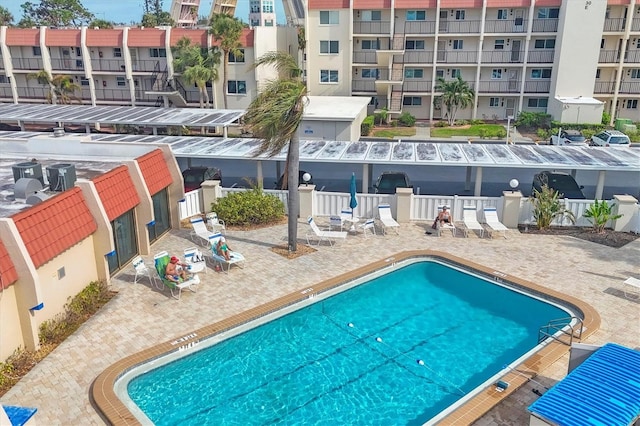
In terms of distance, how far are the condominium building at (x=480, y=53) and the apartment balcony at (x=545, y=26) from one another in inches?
3.3

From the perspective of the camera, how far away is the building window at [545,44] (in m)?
46.4

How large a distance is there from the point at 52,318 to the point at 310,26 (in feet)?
132

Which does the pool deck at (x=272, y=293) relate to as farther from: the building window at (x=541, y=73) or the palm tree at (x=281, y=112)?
the building window at (x=541, y=73)

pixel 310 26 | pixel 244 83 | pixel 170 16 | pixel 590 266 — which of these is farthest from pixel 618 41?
pixel 170 16

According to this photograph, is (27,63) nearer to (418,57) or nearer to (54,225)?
(418,57)

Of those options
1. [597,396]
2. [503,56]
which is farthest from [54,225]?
[503,56]

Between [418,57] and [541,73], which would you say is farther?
[418,57]

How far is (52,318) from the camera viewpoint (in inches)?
528

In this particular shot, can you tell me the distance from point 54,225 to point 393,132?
3424 centimetres

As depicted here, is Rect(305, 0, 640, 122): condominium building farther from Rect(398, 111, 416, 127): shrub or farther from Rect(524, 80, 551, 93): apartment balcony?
Rect(398, 111, 416, 127): shrub

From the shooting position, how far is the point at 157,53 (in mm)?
47875

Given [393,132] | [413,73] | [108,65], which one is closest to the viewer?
[393,132]

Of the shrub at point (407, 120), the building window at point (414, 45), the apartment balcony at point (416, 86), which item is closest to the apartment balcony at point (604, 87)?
the apartment balcony at point (416, 86)

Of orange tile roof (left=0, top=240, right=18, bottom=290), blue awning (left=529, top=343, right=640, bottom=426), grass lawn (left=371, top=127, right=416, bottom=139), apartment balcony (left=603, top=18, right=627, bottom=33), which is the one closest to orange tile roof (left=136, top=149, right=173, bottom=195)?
orange tile roof (left=0, top=240, right=18, bottom=290)
